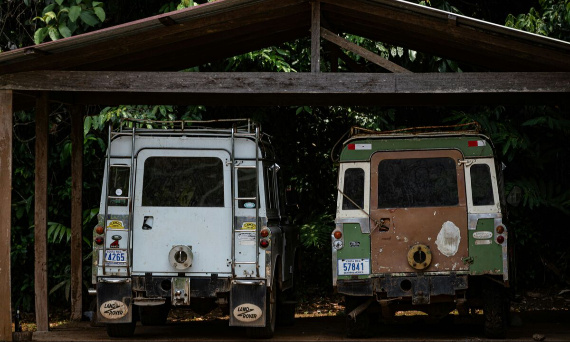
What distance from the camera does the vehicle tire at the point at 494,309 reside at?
1005 centimetres

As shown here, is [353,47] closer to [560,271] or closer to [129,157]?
[129,157]

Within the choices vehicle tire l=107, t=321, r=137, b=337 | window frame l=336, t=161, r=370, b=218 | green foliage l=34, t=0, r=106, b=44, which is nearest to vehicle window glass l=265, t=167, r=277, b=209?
window frame l=336, t=161, r=370, b=218

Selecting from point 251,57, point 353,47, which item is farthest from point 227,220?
point 251,57

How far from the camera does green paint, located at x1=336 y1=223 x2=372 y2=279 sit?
10.1m

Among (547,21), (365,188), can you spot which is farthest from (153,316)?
(547,21)

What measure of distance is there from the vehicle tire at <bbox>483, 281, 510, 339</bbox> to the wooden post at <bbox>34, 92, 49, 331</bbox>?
5.31 metres

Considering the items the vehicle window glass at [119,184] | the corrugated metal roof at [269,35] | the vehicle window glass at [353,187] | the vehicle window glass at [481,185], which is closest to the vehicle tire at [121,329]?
the vehicle window glass at [119,184]

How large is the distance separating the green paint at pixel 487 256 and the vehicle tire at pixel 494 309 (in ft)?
0.99

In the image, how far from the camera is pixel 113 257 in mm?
9844

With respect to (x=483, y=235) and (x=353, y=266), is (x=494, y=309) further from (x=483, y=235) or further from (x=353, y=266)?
(x=353, y=266)

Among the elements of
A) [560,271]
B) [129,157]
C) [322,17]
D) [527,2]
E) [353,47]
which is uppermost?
[527,2]

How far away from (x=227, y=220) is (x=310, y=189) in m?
6.97

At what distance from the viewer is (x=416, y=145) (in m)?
10.3

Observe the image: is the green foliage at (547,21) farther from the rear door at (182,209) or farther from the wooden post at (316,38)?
the rear door at (182,209)
